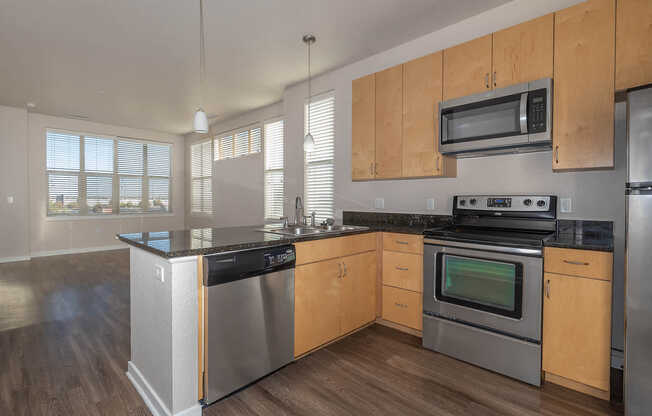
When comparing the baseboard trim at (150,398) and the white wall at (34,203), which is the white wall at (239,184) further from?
the baseboard trim at (150,398)

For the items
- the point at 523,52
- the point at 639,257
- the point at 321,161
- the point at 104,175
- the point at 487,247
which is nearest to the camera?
the point at 639,257

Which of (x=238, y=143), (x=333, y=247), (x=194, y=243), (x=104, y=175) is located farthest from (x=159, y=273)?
(x=104, y=175)

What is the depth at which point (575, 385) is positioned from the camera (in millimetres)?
1971

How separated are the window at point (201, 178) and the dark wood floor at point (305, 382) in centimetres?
456

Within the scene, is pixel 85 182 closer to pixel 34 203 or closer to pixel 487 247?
pixel 34 203

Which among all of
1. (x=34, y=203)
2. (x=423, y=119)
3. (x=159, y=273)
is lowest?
(x=159, y=273)

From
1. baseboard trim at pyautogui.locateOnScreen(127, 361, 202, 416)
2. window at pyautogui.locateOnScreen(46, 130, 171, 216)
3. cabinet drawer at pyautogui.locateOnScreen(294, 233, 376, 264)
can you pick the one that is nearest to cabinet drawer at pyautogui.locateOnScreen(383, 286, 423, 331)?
cabinet drawer at pyautogui.locateOnScreen(294, 233, 376, 264)

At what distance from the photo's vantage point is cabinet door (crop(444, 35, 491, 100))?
2.53 meters

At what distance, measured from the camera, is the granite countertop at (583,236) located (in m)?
1.90

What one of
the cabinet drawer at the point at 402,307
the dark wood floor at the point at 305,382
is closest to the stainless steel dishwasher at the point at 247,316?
the dark wood floor at the point at 305,382

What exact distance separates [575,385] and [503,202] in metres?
1.32

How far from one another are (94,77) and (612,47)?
5657 mm

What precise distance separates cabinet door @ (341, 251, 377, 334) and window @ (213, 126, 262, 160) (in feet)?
12.4

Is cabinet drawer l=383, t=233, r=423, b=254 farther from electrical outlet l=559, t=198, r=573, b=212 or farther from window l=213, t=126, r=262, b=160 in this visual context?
window l=213, t=126, r=262, b=160
